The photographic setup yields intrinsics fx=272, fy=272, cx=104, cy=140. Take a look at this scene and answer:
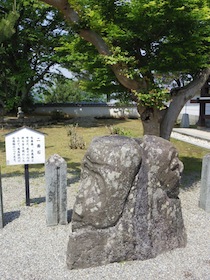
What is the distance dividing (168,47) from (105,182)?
129 inches

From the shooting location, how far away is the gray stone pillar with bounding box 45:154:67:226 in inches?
145

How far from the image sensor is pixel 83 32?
4902 millimetres

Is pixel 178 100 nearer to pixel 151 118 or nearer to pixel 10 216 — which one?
pixel 151 118

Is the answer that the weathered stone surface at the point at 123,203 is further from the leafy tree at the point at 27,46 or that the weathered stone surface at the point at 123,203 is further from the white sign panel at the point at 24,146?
the leafy tree at the point at 27,46

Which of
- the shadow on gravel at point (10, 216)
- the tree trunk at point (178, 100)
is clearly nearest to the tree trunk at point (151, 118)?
the tree trunk at point (178, 100)

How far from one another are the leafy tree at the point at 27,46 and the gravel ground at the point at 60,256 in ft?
38.5

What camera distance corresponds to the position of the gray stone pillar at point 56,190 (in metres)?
3.69

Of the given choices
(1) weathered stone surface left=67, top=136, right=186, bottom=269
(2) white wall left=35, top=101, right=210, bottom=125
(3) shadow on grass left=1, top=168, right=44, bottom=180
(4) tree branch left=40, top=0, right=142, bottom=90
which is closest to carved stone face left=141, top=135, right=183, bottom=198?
(1) weathered stone surface left=67, top=136, right=186, bottom=269

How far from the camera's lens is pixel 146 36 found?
199 inches

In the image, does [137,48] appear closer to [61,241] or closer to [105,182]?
[105,182]

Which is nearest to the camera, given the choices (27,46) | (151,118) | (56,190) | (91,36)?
(56,190)

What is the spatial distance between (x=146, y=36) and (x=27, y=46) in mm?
12189

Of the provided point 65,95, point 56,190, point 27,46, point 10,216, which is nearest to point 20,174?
point 10,216

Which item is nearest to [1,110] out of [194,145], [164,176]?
[194,145]
